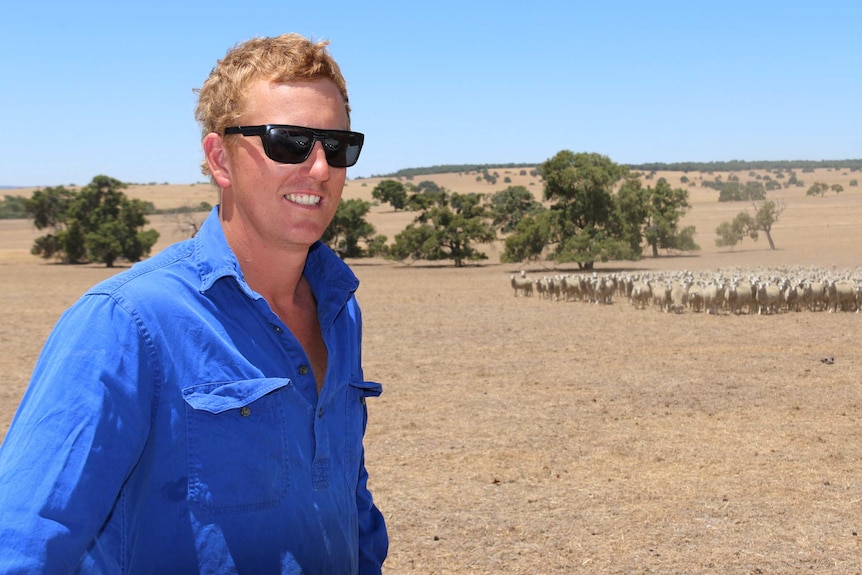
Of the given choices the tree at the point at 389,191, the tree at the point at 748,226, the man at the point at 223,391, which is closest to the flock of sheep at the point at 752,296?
the man at the point at 223,391

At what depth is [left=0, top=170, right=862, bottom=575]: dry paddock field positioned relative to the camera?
593 centimetres

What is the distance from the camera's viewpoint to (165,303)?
149cm

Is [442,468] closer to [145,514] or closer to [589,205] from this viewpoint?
[145,514]

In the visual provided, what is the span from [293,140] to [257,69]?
0.53 feet

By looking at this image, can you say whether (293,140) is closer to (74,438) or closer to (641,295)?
(74,438)

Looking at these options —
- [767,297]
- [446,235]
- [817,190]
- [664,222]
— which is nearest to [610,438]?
[767,297]

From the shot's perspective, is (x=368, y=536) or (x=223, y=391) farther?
(x=368, y=536)

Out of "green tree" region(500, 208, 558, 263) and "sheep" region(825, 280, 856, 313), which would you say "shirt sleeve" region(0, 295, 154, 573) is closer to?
"sheep" region(825, 280, 856, 313)

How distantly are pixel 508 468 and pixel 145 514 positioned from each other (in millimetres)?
6598

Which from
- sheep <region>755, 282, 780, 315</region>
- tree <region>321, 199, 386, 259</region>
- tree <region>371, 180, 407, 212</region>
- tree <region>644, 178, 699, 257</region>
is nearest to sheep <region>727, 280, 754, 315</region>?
sheep <region>755, 282, 780, 315</region>

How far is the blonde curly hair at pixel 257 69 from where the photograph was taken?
1668mm

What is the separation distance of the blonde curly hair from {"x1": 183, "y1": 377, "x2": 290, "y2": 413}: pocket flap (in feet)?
1.84

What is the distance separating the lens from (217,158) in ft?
5.88

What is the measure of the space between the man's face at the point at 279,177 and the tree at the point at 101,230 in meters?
40.1
